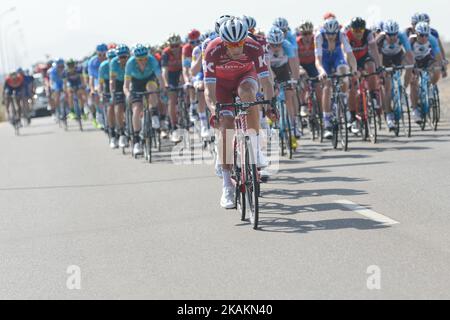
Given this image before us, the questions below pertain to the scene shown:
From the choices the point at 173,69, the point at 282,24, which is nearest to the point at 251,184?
the point at 282,24

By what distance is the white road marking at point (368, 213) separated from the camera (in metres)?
9.02

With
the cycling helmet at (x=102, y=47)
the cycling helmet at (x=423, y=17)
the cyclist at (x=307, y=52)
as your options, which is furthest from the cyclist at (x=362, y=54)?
the cycling helmet at (x=102, y=47)

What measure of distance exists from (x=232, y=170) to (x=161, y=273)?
118 inches

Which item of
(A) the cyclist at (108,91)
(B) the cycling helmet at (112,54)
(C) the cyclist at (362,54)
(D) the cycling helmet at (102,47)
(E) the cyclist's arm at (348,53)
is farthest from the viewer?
(D) the cycling helmet at (102,47)

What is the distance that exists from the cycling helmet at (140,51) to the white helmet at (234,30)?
7401 millimetres

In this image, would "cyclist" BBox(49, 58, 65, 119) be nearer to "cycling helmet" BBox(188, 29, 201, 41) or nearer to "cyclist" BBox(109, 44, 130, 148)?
"cycling helmet" BBox(188, 29, 201, 41)

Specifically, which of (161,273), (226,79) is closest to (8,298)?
(161,273)

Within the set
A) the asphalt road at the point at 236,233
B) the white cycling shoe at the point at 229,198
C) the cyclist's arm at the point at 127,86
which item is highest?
the cyclist's arm at the point at 127,86

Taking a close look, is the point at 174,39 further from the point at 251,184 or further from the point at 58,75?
the point at 58,75

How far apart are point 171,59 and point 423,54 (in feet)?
18.7

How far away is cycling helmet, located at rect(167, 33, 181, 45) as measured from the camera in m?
20.6

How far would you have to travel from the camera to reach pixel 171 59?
21.3 m

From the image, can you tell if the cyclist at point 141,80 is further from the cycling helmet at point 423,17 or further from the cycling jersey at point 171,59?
the cycling helmet at point 423,17
